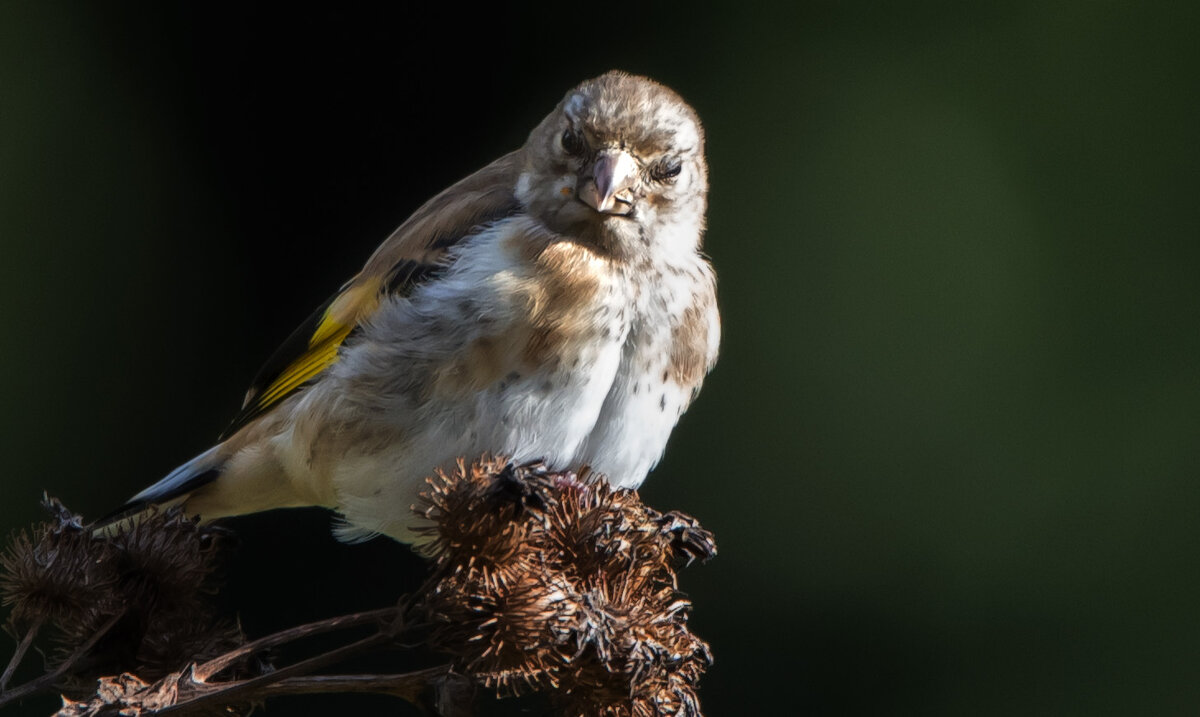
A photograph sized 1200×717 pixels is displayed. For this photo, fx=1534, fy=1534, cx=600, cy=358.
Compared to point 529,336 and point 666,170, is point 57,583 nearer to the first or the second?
point 529,336

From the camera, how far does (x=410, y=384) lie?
2271 millimetres

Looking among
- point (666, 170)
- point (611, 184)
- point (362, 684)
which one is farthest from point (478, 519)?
point (666, 170)

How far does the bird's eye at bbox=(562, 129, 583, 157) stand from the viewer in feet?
7.64

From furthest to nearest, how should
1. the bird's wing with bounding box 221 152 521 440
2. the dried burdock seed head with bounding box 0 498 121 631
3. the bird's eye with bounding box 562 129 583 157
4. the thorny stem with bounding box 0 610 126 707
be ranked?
the bird's wing with bounding box 221 152 521 440, the bird's eye with bounding box 562 129 583 157, the dried burdock seed head with bounding box 0 498 121 631, the thorny stem with bounding box 0 610 126 707

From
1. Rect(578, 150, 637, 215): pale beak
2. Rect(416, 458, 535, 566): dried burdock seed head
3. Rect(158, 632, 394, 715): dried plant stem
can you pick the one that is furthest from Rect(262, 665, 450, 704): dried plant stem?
Rect(578, 150, 637, 215): pale beak

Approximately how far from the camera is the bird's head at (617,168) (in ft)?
7.55

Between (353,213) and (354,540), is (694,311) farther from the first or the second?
(353,213)

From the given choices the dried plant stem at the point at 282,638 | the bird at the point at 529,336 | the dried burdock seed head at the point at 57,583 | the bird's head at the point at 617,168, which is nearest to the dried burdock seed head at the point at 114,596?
the dried burdock seed head at the point at 57,583

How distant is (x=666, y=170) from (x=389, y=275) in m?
0.49

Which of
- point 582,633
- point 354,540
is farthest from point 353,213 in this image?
point 582,633

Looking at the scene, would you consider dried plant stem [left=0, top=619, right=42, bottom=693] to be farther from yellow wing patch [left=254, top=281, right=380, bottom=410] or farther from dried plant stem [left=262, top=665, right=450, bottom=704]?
yellow wing patch [left=254, top=281, right=380, bottom=410]

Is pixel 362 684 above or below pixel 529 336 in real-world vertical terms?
below

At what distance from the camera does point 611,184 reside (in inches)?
89.5

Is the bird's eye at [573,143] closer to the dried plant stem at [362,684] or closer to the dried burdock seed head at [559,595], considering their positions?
the dried burdock seed head at [559,595]
